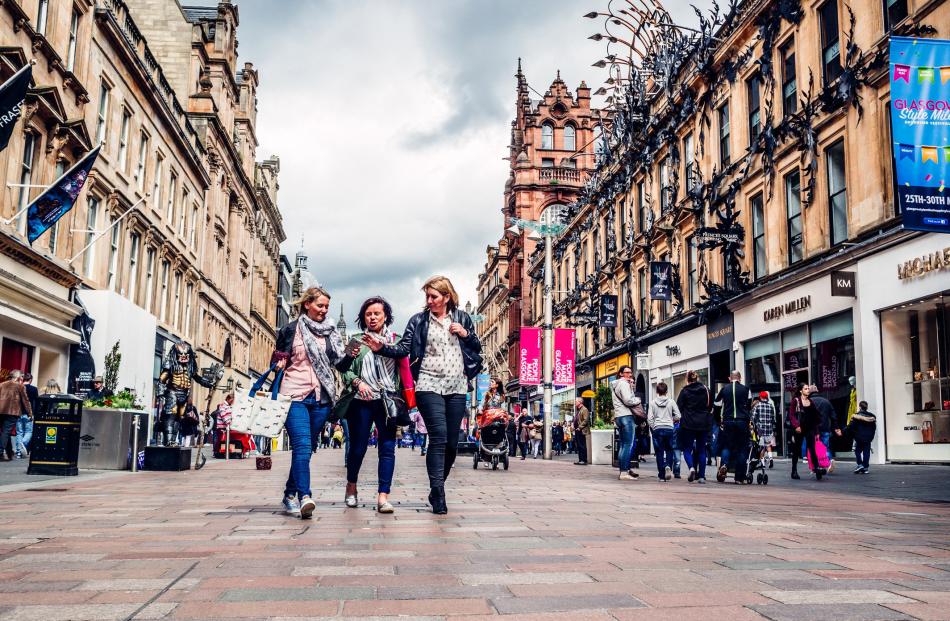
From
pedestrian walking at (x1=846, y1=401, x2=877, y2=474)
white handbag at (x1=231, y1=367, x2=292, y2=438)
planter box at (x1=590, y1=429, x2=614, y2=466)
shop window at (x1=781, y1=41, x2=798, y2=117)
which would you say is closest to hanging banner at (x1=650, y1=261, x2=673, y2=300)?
Result: shop window at (x1=781, y1=41, x2=798, y2=117)

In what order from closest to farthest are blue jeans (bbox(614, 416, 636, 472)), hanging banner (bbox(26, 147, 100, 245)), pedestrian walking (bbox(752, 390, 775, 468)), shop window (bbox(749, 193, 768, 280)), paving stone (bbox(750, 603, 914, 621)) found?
paving stone (bbox(750, 603, 914, 621)) < pedestrian walking (bbox(752, 390, 775, 468)) < blue jeans (bbox(614, 416, 636, 472)) < hanging banner (bbox(26, 147, 100, 245)) < shop window (bbox(749, 193, 768, 280))

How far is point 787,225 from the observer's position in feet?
72.2

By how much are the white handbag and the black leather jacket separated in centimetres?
104

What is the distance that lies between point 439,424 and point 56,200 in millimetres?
14019

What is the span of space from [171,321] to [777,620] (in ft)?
116

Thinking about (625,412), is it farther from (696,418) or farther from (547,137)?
(547,137)

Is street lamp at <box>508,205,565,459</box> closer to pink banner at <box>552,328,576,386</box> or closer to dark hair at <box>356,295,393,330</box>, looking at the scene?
pink banner at <box>552,328,576,386</box>

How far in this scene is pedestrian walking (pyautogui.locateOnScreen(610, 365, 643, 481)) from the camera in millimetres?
14680

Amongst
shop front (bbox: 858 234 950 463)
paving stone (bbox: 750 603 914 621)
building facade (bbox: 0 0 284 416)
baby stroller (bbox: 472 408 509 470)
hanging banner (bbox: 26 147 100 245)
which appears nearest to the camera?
paving stone (bbox: 750 603 914 621)

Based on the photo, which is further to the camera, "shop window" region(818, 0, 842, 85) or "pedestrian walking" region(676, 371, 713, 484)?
"shop window" region(818, 0, 842, 85)

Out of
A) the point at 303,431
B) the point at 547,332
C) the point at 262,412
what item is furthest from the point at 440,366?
the point at 547,332

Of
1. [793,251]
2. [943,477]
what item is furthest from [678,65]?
[943,477]

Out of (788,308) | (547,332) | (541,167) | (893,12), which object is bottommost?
(788,308)

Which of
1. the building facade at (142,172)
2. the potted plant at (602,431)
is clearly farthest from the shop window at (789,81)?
the building facade at (142,172)
